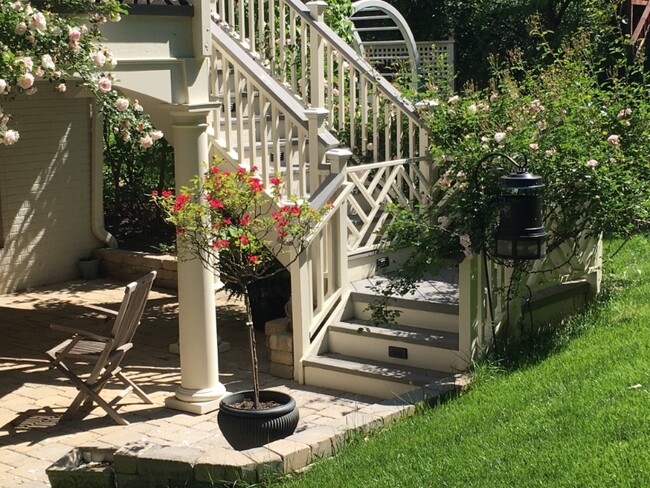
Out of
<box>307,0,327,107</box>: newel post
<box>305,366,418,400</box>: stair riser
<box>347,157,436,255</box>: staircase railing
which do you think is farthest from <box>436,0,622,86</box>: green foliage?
<box>305,366,418,400</box>: stair riser

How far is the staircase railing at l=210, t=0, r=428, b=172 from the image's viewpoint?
378 inches

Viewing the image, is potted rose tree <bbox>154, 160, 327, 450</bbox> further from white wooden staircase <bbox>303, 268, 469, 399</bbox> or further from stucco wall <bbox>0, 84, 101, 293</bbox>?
stucco wall <bbox>0, 84, 101, 293</bbox>

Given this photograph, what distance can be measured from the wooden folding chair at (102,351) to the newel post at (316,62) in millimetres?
2973

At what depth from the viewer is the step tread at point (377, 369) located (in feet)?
24.5

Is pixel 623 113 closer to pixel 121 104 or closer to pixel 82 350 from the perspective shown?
pixel 121 104

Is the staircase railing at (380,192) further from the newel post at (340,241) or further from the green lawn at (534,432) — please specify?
the green lawn at (534,432)

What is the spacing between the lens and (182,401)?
752cm

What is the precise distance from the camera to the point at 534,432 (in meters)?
5.43

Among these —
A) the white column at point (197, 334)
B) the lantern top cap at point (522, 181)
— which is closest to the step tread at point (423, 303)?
the white column at point (197, 334)

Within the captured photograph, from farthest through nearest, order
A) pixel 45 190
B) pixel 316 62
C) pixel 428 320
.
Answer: pixel 45 190 < pixel 316 62 < pixel 428 320

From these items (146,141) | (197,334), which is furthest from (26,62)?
(197,334)

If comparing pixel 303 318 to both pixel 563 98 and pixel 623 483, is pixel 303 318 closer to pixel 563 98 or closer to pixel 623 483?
pixel 563 98

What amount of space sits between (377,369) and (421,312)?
25.4 inches

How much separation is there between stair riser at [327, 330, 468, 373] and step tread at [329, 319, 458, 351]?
27 mm
